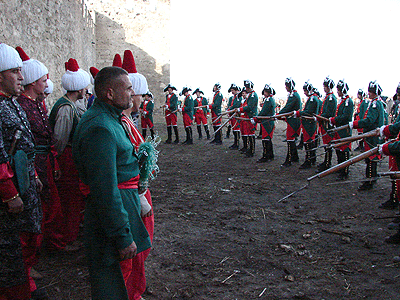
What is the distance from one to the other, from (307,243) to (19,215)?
3.06 meters

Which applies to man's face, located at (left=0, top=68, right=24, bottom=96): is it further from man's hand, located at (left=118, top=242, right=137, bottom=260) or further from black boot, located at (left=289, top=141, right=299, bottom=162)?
black boot, located at (left=289, top=141, right=299, bottom=162)

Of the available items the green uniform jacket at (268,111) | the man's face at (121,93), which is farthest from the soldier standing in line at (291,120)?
the man's face at (121,93)

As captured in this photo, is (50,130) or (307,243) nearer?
(50,130)

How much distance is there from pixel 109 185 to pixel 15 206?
946mm

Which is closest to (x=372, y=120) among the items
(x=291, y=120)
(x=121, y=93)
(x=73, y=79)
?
(x=291, y=120)

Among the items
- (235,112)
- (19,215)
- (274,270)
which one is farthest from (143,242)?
(235,112)

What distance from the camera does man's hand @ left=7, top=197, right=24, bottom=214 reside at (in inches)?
83.0

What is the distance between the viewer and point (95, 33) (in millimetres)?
19562

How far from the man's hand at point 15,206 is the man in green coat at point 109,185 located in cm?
64

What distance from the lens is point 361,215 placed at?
452 cm

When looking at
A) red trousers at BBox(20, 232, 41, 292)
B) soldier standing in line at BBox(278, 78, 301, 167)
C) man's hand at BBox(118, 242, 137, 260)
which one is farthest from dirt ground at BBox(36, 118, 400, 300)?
soldier standing in line at BBox(278, 78, 301, 167)

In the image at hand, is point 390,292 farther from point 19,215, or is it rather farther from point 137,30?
point 137,30

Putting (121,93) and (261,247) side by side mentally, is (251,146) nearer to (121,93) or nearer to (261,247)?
(261,247)

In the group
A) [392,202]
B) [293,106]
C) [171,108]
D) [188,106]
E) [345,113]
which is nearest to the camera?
[392,202]
